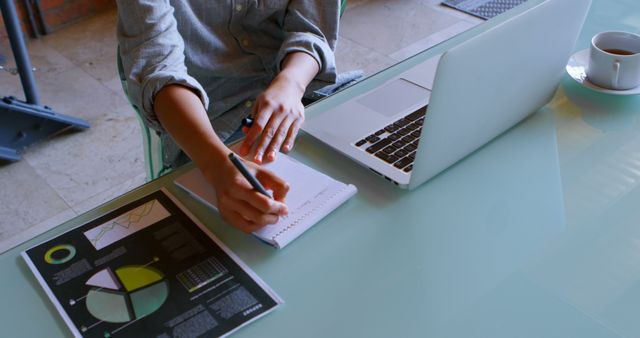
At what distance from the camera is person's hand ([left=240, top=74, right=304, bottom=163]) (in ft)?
3.02

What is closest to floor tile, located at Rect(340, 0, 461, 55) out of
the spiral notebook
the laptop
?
the laptop

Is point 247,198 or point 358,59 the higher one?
point 247,198

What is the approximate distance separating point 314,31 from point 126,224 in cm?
57

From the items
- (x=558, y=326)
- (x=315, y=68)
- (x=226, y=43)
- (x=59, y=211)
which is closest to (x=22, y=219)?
(x=59, y=211)

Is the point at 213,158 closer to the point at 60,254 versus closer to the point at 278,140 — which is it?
the point at 278,140

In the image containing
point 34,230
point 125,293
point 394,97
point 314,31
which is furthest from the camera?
point 34,230

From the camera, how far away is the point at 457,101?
31.4 inches

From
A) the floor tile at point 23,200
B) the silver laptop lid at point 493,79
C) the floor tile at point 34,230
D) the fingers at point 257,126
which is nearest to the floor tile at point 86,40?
the floor tile at point 23,200

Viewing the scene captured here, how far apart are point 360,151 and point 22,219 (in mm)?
1396

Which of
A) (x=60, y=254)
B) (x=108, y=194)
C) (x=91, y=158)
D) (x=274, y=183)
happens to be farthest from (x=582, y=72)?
(x=91, y=158)

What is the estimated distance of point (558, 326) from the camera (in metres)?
0.69

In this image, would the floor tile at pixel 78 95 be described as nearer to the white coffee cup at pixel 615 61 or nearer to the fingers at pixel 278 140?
the fingers at pixel 278 140

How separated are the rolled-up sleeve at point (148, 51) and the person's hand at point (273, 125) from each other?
11 cm

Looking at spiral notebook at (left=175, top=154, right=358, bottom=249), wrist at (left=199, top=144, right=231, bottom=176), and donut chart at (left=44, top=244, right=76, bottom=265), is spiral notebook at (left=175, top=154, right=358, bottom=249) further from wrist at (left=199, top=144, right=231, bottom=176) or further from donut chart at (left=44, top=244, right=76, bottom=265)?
donut chart at (left=44, top=244, right=76, bottom=265)
